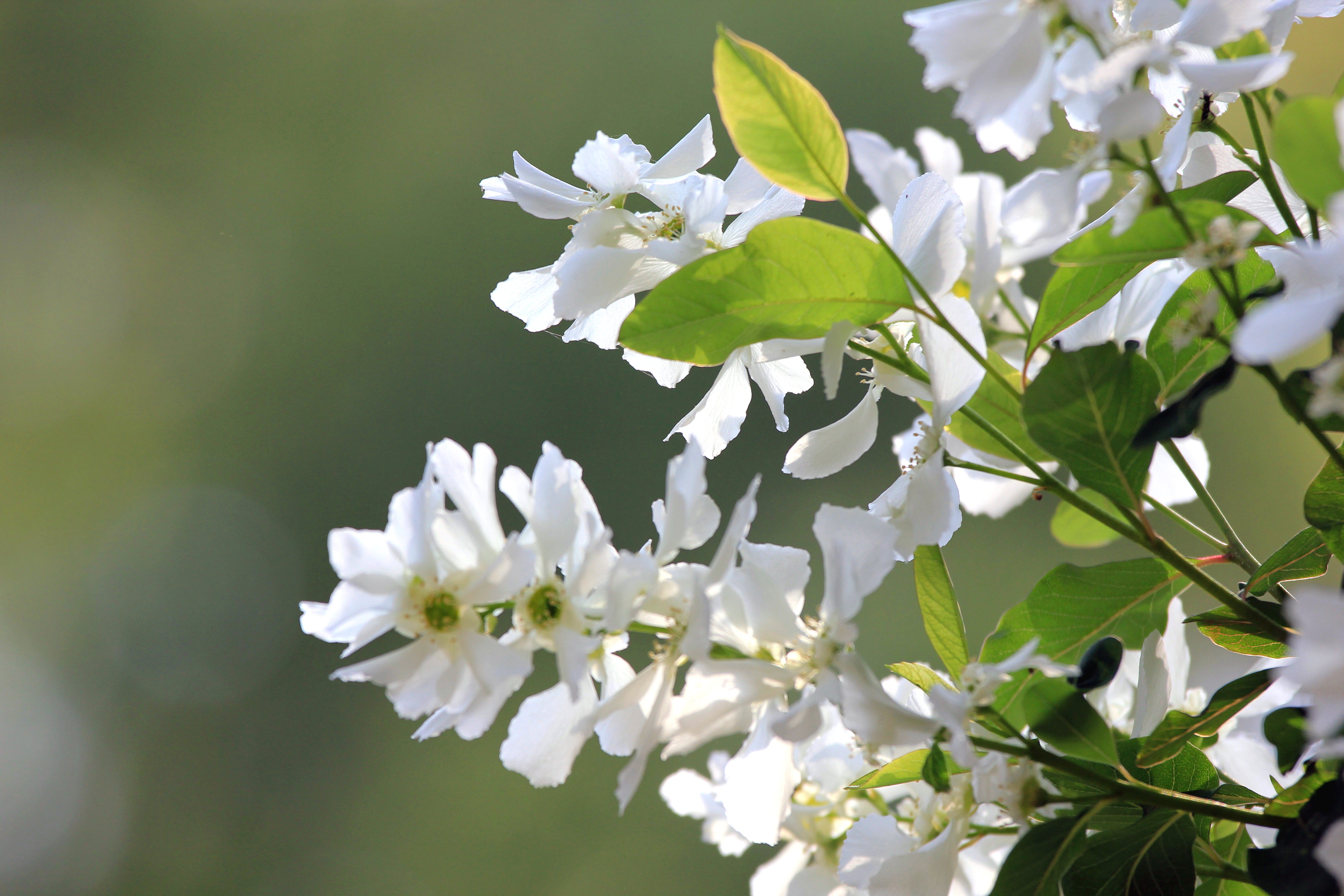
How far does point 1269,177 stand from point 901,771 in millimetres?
235

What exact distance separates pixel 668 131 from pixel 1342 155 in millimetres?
2601

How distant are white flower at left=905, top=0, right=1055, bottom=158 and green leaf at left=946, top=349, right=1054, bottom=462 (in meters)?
0.12

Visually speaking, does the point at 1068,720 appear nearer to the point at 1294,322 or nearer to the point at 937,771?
the point at 937,771

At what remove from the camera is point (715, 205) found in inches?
13.4

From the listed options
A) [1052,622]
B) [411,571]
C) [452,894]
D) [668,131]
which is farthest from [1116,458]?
[452,894]

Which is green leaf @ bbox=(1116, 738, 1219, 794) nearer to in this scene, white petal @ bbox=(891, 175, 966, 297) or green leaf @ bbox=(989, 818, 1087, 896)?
green leaf @ bbox=(989, 818, 1087, 896)

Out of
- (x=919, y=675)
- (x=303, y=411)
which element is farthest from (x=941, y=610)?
(x=303, y=411)

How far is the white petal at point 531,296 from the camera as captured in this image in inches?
16.5

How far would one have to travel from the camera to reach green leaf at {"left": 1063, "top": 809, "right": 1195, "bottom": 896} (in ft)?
1.00

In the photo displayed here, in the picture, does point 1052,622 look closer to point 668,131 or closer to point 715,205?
point 715,205

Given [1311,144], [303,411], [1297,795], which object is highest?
[1311,144]

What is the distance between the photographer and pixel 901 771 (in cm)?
35

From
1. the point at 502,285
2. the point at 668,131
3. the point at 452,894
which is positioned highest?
the point at 502,285

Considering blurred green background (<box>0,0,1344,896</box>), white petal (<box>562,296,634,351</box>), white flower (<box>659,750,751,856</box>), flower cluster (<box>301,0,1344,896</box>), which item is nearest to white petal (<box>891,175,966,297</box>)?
flower cluster (<box>301,0,1344,896</box>)
